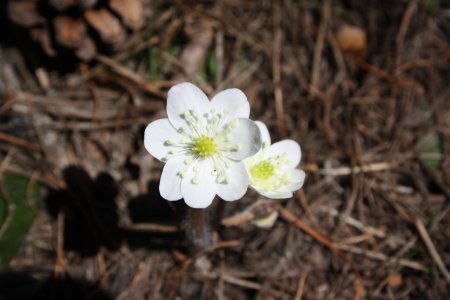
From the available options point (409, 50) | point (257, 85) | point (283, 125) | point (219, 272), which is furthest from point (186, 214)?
point (409, 50)

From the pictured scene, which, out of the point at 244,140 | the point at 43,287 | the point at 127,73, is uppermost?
the point at 127,73

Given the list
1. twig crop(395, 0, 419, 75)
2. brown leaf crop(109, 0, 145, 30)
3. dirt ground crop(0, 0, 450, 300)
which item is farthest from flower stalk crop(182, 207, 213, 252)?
twig crop(395, 0, 419, 75)

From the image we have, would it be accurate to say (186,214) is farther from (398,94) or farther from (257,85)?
(398,94)

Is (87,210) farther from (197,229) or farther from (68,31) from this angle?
(68,31)

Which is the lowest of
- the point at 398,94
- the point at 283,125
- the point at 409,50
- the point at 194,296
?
the point at 194,296

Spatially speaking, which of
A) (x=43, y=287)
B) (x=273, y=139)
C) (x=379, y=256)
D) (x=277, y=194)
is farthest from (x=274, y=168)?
(x=43, y=287)
